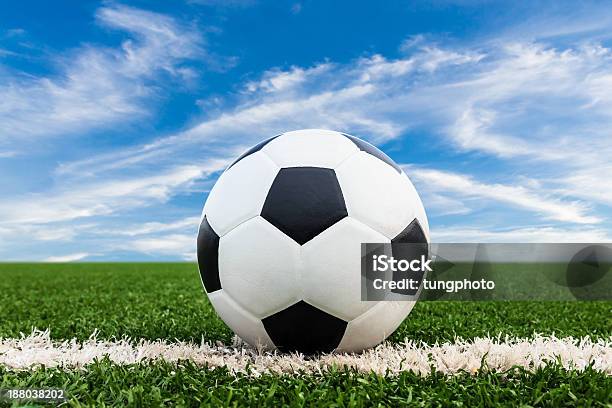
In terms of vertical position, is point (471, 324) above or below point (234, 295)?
below

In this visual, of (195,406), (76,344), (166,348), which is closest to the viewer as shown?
Result: (195,406)

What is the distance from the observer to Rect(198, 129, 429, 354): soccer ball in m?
3.18

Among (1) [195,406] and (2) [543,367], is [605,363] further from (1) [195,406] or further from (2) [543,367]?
(1) [195,406]

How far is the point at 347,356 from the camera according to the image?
11.3ft

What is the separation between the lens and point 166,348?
12.5ft

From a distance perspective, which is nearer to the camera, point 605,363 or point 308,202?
point 308,202

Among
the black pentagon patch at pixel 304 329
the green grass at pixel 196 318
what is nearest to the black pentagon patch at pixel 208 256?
the black pentagon patch at pixel 304 329

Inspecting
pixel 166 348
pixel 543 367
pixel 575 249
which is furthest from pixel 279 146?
pixel 575 249

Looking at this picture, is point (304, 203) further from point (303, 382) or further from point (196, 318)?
point (196, 318)

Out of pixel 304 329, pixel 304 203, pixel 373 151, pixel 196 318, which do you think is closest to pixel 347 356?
pixel 304 329

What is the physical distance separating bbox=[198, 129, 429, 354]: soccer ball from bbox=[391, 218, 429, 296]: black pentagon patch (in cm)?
1

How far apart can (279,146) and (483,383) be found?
1797mm

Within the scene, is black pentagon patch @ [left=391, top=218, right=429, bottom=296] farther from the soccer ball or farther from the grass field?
the grass field

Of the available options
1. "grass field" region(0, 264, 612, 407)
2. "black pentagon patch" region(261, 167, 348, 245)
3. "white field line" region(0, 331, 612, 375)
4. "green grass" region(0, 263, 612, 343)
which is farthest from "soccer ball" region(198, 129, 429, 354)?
"green grass" region(0, 263, 612, 343)
